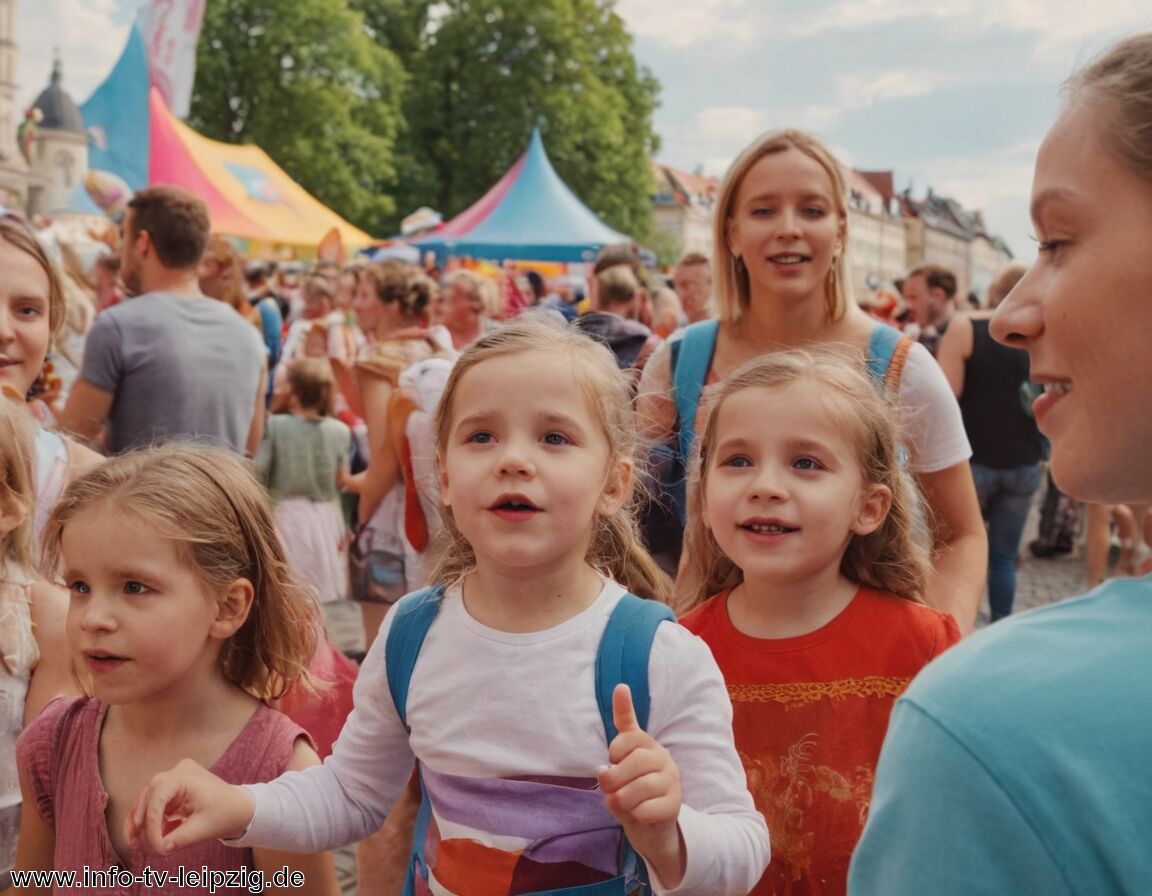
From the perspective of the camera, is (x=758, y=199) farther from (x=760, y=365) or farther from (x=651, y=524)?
(x=651, y=524)

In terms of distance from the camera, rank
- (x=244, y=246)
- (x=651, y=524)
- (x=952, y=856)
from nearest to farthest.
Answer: (x=952, y=856) → (x=651, y=524) → (x=244, y=246)

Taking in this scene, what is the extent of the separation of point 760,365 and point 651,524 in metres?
0.86

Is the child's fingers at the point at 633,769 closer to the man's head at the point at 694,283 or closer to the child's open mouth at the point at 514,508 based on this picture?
the child's open mouth at the point at 514,508

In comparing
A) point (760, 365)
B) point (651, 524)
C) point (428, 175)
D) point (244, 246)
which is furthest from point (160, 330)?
point (428, 175)

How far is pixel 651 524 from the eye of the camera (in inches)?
127

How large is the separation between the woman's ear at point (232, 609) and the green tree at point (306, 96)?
36159 mm

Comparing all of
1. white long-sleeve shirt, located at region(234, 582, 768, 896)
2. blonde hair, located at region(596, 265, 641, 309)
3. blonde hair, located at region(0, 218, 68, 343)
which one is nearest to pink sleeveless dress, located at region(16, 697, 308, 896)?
white long-sleeve shirt, located at region(234, 582, 768, 896)

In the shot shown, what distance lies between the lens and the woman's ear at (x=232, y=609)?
2.17 metres

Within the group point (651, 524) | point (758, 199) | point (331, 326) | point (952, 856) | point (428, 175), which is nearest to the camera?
point (952, 856)

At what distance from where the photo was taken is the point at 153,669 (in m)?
2.04

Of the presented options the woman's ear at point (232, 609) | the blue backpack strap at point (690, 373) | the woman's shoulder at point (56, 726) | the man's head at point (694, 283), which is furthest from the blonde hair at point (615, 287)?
the woman's shoulder at point (56, 726)

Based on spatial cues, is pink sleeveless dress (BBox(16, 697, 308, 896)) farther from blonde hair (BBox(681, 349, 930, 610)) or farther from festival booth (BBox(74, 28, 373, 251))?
festival booth (BBox(74, 28, 373, 251))

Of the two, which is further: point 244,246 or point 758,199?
point 244,246

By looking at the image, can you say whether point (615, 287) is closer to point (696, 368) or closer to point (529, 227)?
point (696, 368)
